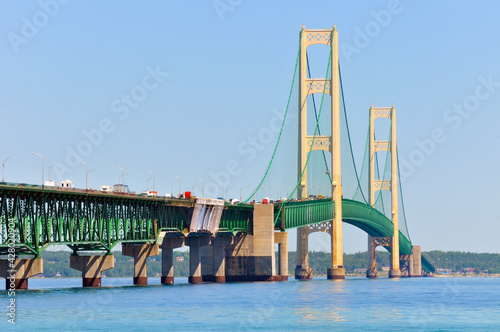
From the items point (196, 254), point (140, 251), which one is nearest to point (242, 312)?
point (140, 251)

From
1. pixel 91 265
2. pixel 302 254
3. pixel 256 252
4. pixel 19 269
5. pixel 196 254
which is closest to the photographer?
pixel 19 269

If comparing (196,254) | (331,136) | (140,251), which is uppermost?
(331,136)

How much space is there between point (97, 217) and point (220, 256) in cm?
3567

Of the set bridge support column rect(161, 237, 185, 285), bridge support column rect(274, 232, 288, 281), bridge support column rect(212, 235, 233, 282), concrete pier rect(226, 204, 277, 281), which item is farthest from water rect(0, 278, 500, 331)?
bridge support column rect(274, 232, 288, 281)

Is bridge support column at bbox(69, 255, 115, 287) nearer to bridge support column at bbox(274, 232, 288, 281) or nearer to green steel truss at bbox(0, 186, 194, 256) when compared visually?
green steel truss at bbox(0, 186, 194, 256)

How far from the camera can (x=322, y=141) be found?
157500 mm

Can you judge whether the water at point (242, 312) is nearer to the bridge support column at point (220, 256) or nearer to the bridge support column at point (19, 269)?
the bridge support column at point (19, 269)

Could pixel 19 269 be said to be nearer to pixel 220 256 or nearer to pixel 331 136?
pixel 220 256

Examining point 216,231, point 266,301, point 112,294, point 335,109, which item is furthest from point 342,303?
point 335,109

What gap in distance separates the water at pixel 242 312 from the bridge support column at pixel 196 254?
105ft

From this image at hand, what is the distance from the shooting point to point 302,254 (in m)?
169

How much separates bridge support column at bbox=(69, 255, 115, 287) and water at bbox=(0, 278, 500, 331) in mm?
3966

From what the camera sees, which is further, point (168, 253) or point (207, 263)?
point (207, 263)

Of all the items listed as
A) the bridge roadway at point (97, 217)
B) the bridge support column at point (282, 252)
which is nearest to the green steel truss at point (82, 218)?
the bridge roadway at point (97, 217)
